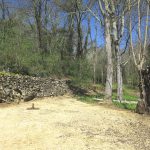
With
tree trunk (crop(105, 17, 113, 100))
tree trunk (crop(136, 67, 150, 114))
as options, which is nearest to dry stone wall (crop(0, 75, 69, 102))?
tree trunk (crop(105, 17, 113, 100))

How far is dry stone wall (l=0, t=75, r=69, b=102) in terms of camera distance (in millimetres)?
20578

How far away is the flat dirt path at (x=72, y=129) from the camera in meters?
10.5

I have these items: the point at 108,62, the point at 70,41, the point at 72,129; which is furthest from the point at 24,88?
the point at 70,41

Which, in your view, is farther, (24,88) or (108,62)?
(108,62)

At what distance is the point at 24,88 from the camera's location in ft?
71.7

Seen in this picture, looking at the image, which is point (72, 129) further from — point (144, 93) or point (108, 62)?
→ point (108, 62)

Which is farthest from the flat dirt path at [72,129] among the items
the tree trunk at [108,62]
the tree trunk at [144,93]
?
the tree trunk at [108,62]

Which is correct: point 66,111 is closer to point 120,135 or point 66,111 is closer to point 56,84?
point 120,135

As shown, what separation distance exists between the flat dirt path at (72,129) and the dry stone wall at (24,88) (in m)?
2.27

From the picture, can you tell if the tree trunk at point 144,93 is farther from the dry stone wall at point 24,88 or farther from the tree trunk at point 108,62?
the dry stone wall at point 24,88

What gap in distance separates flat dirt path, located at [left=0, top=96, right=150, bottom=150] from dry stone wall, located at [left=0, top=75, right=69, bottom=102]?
2.27 m

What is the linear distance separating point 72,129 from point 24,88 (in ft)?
31.8

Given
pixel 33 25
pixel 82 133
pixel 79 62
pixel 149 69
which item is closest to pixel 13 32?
pixel 79 62

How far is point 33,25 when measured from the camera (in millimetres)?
41094
